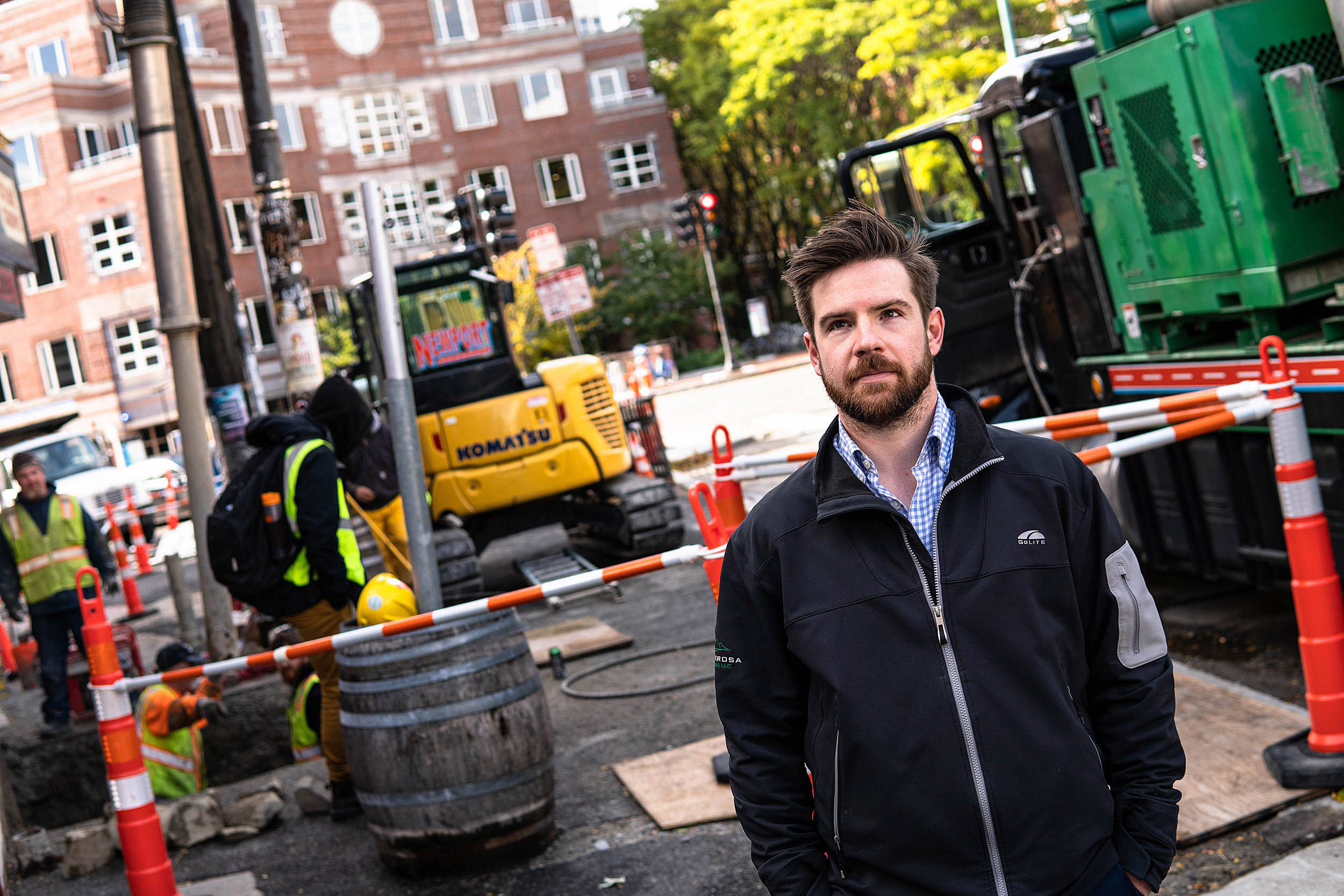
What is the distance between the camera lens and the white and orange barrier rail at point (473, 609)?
4.68 metres

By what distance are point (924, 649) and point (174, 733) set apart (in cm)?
592

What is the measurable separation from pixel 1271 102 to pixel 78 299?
4099cm

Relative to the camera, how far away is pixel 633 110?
145 feet

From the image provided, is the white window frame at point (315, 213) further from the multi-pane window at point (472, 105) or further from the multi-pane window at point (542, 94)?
the multi-pane window at point (542, 94)

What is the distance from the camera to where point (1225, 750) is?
→ 4770 millimetres

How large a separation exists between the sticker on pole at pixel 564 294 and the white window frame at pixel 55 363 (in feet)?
82.8

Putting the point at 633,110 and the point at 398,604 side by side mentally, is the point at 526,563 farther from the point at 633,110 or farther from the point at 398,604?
the point at 633,110

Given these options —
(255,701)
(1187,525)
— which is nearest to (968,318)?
(1187,525)

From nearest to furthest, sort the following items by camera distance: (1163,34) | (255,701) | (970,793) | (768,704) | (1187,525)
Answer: (970,793)
(768,704)
(1163,34)
(1187,525)
(255,701)

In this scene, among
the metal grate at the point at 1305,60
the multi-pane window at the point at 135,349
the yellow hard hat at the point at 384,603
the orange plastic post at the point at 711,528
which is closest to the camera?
the orange plastic post at the point at 711,528

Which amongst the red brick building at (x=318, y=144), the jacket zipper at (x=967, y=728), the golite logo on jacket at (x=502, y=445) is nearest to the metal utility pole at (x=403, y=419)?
the jacket zipper at (x=967, y=728)

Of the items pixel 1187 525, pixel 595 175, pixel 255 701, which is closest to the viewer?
pixel 1187 525

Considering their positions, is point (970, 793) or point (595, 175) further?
point (595, 175)

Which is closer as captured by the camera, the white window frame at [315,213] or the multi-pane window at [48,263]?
the multi-pane window at [48,263]
